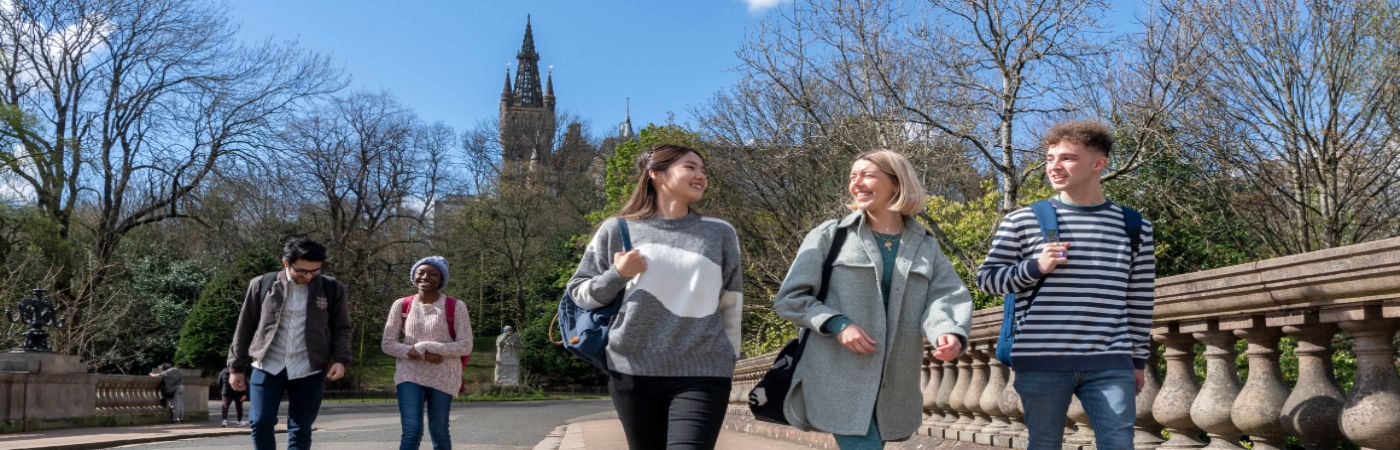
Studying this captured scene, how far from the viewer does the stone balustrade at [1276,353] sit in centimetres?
331

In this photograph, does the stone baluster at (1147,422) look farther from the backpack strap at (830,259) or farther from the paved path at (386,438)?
the paved path at (386,438)

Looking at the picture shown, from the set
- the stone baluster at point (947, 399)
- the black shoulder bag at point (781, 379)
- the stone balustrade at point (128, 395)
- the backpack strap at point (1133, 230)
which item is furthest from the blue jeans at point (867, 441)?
the stone balustrade at point (128, 395)

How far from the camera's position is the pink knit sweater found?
22.1 ft

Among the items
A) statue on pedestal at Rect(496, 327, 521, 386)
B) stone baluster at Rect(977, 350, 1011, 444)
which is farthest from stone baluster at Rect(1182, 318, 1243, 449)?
statue on pedestal at Rect(496, 327, 521, 386)

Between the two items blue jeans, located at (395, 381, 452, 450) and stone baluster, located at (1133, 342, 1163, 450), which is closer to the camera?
stone baluster, located at (1133, 342, 1163, 450)

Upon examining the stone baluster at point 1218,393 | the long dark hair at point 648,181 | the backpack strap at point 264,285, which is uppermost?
the long dark hair at point 648,181

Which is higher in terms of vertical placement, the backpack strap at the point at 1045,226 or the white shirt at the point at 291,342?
the backpack strap at the point at 1045,226

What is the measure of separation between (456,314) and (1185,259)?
14.8 m

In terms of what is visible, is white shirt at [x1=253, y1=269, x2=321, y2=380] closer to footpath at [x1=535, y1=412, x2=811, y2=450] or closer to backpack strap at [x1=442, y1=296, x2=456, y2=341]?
backpack strap at [x1=442, y1=296, x2=456, y2=341]

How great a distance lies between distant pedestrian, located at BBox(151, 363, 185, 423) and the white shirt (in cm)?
1684

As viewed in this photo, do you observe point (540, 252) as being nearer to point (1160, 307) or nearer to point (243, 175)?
point (243, 175)

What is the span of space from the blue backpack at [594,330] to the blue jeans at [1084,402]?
1.28m

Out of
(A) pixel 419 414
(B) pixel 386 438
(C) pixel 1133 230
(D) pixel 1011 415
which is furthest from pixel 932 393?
(B) pixel 386 438

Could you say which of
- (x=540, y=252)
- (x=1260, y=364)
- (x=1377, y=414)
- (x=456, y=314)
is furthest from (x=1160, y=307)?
(x=540, y=252)
